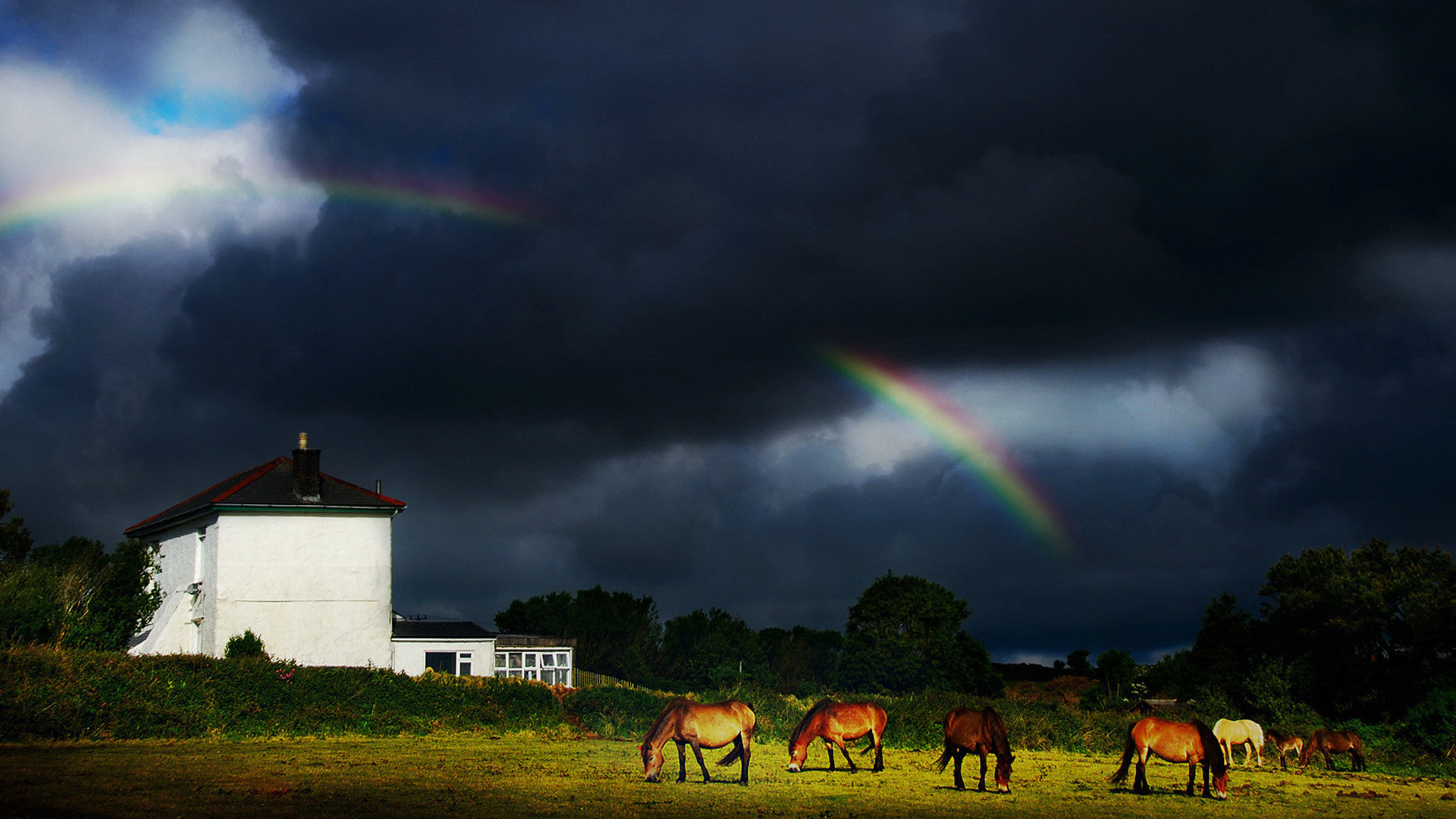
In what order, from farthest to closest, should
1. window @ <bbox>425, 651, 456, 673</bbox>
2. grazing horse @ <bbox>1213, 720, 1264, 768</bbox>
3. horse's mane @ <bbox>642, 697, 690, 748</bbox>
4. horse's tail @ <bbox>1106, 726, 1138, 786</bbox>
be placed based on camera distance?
window @ <bbox>425, 651, 456, 673</bbox>
grazing horse @ <bbox>1213, 720, 1264, 768</bbox>
horse's tail @ <bbox>1106, 726, 1138, 786</bbox>
horse's mane @ <bbox>642, 697, 690, 748</bbox>

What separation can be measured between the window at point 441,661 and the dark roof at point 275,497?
27.5ft

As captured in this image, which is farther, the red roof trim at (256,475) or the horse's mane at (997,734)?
the red roof trim at (256,475)

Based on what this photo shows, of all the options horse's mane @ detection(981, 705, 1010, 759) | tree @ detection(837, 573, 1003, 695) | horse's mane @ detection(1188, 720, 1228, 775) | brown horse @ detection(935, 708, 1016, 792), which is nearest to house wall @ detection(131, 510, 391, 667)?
brown horse @ detection(935, 708, 1016, 792)

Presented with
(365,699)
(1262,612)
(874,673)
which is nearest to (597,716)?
(365,699)

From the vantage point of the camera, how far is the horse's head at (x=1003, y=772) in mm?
20547

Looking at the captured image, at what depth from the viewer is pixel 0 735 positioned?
26219 millimetres

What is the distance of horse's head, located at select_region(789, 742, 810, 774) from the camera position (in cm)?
2270

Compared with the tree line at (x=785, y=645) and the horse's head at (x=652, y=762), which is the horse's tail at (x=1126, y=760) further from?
the tree line at (x=785, y=645)

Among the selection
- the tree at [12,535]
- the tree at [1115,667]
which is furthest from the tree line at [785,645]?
the tree at [12,535]

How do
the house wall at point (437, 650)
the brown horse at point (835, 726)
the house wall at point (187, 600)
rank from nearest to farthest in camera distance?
the brown horse at point (835, 726) < the house wall at point (187, 600) < the house wall at point (437, 650)

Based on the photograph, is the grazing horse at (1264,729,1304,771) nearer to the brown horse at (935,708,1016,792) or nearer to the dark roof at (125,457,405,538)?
the brown horse at (935,708,1016,792)

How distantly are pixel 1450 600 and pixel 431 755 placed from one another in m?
41.9

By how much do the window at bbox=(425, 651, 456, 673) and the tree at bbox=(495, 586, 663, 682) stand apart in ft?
217

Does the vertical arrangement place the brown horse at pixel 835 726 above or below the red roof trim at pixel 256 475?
below
